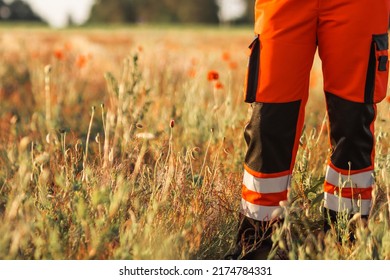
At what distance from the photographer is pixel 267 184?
9.14ft

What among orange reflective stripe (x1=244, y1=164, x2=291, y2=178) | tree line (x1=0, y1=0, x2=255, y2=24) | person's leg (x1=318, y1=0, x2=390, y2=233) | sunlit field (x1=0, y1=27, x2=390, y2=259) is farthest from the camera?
tree line (x1=0, y1=0, x2=255, y2=24)

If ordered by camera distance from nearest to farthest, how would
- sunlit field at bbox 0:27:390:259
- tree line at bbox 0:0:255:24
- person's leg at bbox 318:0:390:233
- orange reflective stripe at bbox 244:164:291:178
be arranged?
sunlit field at bbox 0:27:390:259 < person's leg at bbox 318:0:390:233 < orange reflective stripe at bbox 244:164:291:178 < tree line at bbox 0:0:255:24

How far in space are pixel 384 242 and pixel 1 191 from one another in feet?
6.30

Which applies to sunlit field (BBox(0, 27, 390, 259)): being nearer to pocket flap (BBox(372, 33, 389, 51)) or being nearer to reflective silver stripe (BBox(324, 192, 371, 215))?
reflective silver stripe (BBox(324, 192, 371, 215))

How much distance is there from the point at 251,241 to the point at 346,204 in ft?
1.52

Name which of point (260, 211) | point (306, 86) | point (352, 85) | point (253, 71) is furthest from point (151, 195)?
point (352, 85)

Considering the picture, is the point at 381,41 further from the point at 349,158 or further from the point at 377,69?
the point at 349,158

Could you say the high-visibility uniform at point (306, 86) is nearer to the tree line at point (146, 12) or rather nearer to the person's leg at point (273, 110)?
the person's leg at point (273, 110)

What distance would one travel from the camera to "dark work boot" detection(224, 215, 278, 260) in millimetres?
2809

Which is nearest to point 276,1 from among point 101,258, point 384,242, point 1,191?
point 384,242

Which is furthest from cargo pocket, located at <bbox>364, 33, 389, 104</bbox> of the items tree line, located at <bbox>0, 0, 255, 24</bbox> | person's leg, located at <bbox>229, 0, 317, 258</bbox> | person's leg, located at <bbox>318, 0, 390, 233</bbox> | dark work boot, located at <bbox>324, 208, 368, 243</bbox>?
tree line, located at <bbox>0, 0, 255, 24</bbox>

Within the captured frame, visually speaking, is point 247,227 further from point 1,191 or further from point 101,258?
point 1,191

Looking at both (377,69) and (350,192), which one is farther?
(350,192)

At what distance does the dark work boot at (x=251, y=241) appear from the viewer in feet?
9.21
